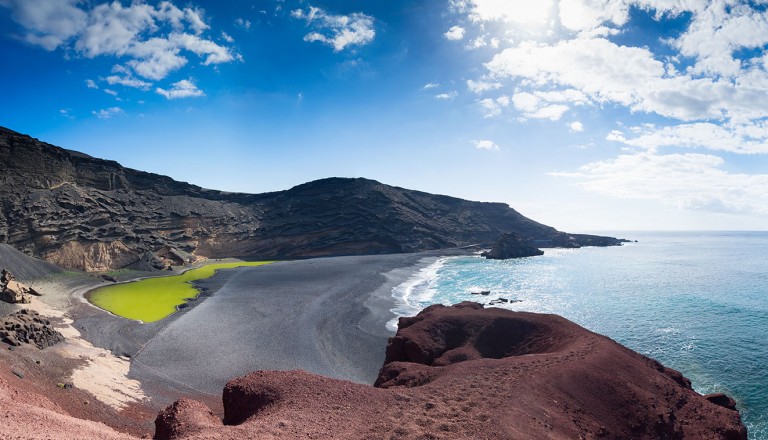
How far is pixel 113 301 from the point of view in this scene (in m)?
43.1

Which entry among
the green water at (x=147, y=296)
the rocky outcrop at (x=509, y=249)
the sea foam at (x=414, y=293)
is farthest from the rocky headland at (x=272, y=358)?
the rocky outcrop at (x=509, y=249)

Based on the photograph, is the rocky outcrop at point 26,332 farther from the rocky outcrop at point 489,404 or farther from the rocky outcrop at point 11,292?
the rocky outcrop at point 489,404

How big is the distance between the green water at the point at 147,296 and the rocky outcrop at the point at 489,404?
94.5 feet

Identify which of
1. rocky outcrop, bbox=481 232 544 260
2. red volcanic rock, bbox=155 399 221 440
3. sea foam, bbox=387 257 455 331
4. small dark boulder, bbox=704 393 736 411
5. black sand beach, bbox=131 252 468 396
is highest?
rocky outcrop, bbox=481 232 544 260

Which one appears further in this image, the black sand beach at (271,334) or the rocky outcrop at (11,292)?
the rocky outcrop at (11,292)

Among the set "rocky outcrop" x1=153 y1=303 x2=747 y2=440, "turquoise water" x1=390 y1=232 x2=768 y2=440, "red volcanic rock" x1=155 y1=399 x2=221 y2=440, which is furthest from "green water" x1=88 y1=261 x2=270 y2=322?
"rocky outcrop" x1=153 y1=303 x2=747 y2=440

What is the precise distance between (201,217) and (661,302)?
86.2 metres

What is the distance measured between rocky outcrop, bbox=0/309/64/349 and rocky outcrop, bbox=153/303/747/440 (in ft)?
55.3

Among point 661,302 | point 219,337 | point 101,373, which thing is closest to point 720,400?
point 661,302

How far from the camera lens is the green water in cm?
3931

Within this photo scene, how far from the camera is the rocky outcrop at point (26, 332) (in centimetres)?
2255

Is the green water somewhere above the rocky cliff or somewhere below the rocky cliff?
below

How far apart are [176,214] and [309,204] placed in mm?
33599

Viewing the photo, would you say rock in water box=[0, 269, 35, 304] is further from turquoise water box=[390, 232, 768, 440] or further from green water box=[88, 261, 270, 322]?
turquoise water box=[390, 232, 768, 440]
